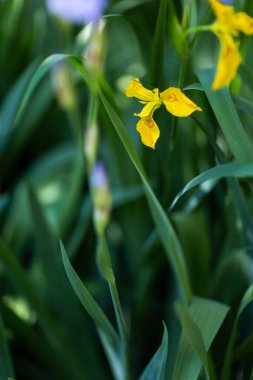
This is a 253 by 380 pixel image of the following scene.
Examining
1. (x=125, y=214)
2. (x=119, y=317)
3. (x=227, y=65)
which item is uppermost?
(x=227, y=65)

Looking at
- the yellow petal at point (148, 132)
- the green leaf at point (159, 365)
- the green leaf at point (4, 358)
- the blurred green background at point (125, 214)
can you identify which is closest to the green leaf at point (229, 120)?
the blurred green background at point (125, 214)

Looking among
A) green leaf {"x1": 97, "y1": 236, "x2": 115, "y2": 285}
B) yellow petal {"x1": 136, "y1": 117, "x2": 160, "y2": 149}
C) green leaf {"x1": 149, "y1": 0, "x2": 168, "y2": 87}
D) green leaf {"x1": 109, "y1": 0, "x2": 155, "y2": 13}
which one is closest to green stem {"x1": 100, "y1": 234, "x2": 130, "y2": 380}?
green leaf {"x1": 97, "y1": 236, "x2": 115, "y2": 285}

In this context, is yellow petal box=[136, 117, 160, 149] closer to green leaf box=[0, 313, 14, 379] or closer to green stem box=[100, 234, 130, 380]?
green stem box=[100, 234, 130, 380]

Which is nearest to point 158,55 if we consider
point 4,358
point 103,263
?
point 103,263

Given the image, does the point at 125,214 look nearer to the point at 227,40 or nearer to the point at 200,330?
the point at 200,330

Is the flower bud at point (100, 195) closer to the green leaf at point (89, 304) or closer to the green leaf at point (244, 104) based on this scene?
the green leaf at point (89, 304)

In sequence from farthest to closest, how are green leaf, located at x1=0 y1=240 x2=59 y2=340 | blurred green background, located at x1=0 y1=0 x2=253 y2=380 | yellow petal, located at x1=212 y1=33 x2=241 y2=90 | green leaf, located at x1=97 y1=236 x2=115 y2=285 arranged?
1. green leaf, located at x1=0 y1=240 x2=59 y2=340
2. blurred green background, located at x1=0 y1=0 x2=253 y2=380
3. green leaf, located at x1=97 y1=236 x2=115 y2=285
4. yellow petal, located at x1=212 y1=33 x2=241 y2=90

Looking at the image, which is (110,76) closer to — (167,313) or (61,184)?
(61,184)
